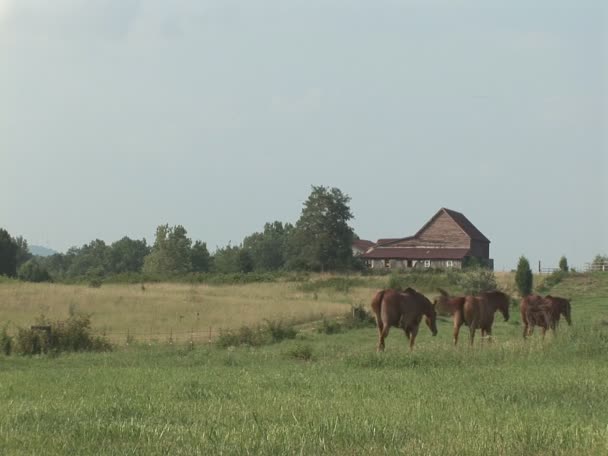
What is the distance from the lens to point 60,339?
2695 centimetres

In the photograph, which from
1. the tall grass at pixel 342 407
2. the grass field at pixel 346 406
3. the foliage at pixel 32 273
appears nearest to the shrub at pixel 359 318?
the grass field at pixel 346 406

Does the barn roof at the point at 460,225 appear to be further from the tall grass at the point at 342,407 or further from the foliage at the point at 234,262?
the tall grass at the point at 342,407

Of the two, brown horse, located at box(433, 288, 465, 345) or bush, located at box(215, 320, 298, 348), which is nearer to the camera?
brown horse, located at box(433, 288, 465, 345)

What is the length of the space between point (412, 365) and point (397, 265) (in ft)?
281

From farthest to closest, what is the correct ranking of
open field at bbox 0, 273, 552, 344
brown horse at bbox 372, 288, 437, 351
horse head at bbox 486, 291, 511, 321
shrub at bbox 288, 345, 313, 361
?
open field at bbox 0, 273, 552, 344 < horse head at bbox 486, 291, 511, 321 < brown horse at bbox 372, 288, 437, 351 < shrub at bbox 288, 345, 313, 361

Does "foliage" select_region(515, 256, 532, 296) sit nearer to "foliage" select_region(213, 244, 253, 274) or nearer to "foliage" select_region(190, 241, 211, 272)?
"foliage" select_region(213, 244, 253, 274)

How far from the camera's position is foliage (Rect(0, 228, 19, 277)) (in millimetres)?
99156

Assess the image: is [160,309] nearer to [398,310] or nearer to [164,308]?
[164,308]

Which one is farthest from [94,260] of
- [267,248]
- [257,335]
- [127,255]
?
[257,335]

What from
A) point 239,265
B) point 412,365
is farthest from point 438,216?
point 412,365

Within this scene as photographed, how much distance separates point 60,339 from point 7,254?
7846cm

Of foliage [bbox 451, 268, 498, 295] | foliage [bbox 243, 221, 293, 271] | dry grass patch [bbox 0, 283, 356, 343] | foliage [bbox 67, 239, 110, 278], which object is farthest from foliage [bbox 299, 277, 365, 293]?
foliage [bbox 67, 239, 110, 278]

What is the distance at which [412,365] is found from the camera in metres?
17.5

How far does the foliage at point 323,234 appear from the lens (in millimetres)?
100562
